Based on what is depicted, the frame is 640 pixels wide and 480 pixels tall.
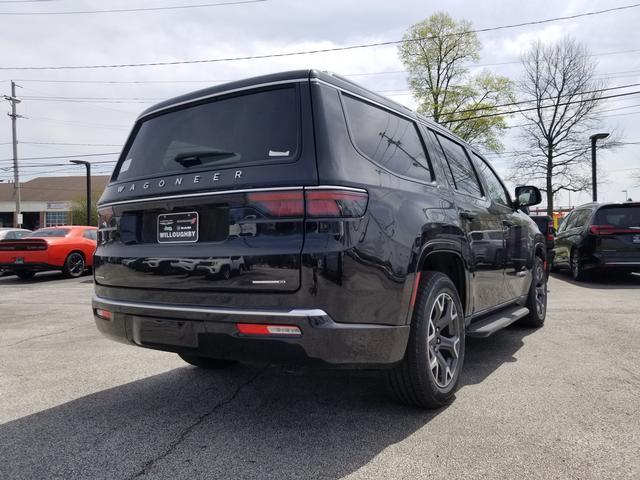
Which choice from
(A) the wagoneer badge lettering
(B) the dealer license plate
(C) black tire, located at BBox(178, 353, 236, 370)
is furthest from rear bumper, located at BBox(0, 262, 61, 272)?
(B) the dealer license plate

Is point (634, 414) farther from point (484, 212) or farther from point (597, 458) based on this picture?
point (484, 212)

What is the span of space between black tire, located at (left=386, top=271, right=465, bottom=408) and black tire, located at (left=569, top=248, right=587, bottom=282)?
842cm

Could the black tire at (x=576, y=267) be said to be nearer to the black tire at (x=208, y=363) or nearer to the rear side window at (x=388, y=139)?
the rear side window at (x=388, y=139)

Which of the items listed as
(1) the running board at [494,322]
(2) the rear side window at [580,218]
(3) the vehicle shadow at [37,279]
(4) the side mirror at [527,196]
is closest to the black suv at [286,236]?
(1) the running board at [494,322]

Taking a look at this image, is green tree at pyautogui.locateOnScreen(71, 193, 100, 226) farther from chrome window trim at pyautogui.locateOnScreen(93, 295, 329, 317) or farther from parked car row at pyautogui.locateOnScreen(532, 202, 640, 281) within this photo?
chrome window trim at pyautogui.locateOnScreen(93, 295, 329, 317)

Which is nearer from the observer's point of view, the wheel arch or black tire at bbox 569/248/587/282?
the wheel arch

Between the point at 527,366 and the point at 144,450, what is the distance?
294cm

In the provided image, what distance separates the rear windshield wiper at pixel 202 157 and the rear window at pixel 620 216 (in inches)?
369

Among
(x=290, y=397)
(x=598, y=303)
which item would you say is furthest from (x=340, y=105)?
(x=598, y=303)

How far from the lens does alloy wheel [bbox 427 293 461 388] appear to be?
3033 millimetres

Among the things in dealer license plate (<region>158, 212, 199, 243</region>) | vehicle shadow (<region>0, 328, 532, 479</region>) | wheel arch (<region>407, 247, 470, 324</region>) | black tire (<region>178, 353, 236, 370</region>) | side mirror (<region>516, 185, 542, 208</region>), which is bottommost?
vehicle shadow (<region>0, 328, 532, 479</region>)

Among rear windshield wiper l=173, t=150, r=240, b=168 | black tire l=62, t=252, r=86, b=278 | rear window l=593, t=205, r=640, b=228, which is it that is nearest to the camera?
rear windshield wiper l=173, t=150, r=240, b=168

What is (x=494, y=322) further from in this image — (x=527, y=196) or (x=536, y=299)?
(x=527, y=196)

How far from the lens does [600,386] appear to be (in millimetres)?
3500
